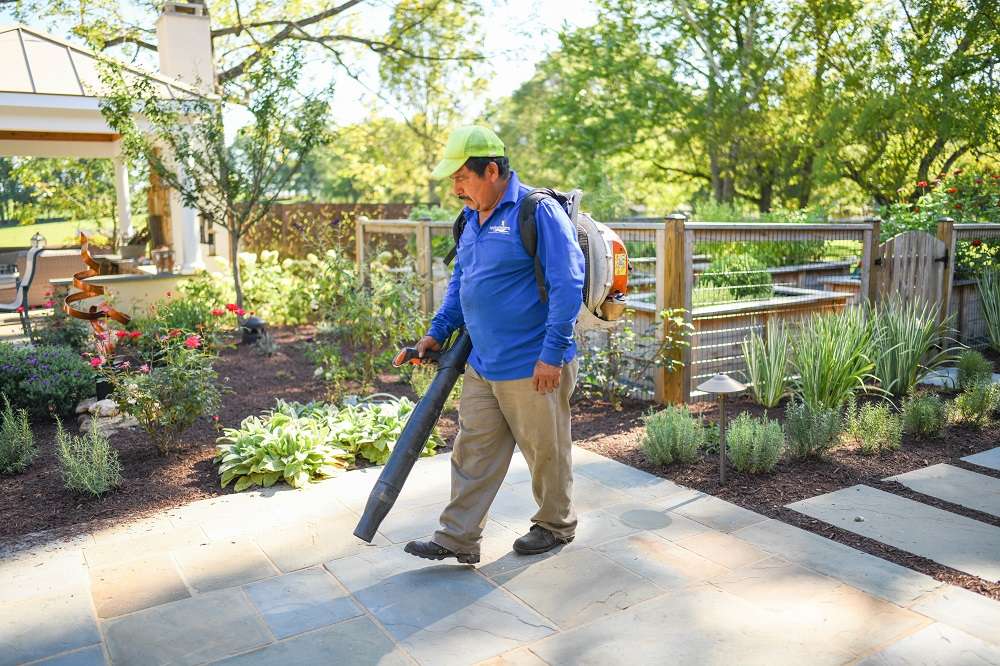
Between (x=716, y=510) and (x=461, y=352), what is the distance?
5.57ft

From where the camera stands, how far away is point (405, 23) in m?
17.9

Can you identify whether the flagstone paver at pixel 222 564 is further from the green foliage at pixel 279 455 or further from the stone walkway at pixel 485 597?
the green foliage at pixel 279 455

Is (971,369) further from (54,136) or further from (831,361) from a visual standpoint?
(54,136)

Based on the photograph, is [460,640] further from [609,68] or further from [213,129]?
[609,68]

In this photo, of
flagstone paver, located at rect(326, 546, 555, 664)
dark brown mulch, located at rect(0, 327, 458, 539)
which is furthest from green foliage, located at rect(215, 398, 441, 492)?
flagstone paver, located at rect(326, 546, 555, 664)

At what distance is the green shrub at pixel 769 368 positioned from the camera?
6.16 metres

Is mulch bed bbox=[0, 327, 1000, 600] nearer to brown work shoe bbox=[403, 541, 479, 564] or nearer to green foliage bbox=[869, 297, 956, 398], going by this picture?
green foliage bbox=[869, 297, 956, 398]

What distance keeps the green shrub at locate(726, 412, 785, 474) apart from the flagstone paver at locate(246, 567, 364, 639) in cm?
251

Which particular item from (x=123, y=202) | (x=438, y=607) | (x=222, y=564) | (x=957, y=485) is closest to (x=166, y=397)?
(x=222, y=564)

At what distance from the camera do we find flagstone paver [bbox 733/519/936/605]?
131 inches

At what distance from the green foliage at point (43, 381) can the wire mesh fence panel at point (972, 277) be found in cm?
813

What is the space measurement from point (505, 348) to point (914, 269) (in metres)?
5.80

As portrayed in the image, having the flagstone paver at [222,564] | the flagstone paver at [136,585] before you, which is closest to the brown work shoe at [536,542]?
the flagstone paver at [222,564]

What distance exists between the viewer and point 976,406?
563cm
